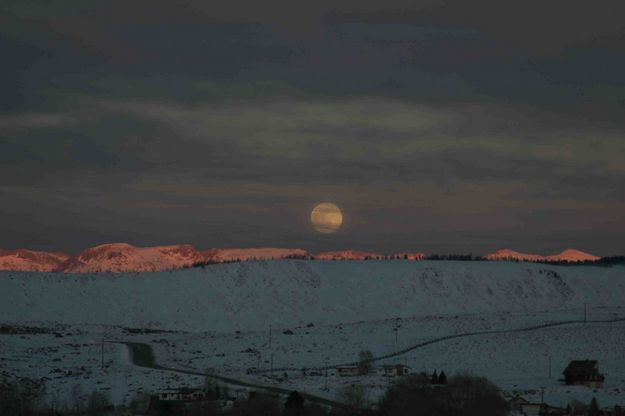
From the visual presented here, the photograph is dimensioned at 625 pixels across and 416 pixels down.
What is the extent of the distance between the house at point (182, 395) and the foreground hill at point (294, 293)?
68604 mm

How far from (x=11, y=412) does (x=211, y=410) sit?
1071 cm

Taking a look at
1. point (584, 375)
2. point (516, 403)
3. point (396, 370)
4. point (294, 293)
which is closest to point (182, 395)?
point (516, 403)

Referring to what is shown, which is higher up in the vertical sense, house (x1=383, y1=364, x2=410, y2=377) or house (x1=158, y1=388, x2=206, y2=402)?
house (x1=383, y1=364, x2=410, y2=377)

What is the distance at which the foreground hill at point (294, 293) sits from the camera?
145000mm

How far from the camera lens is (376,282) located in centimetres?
16375

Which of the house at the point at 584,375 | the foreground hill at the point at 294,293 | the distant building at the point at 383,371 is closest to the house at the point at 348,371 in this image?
the distant building at the point at 383,371

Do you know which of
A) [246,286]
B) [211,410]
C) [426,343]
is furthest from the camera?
[246,286]

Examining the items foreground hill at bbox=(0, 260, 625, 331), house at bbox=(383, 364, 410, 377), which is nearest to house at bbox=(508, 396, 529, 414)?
house at bbox=(383, 364, 410, 377)

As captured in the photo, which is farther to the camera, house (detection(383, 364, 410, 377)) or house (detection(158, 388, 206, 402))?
house (detection(383, 364, 410, 377))

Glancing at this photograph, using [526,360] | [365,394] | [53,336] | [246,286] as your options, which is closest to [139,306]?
[246,286]

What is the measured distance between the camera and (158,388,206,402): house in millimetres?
66625

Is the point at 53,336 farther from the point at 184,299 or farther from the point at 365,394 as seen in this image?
the point at 365,394

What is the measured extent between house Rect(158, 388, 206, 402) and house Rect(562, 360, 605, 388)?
28737mm

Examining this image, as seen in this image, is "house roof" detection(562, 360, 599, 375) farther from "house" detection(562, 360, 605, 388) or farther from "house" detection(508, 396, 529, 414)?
"house" detection(508, 396, 529, 414)
